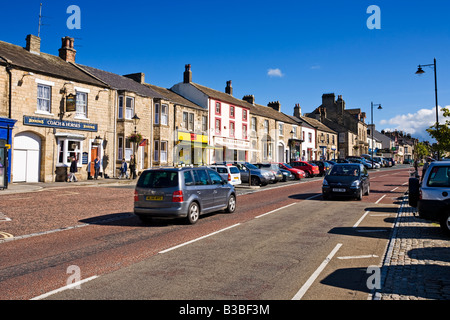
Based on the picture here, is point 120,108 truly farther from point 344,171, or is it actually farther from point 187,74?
point 344,171

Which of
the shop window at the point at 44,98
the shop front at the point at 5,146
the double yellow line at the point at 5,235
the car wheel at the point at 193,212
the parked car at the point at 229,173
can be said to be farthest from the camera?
the shop window at the point at 44,98

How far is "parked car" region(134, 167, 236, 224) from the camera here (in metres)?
9.75

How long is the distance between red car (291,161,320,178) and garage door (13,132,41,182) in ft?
72.6

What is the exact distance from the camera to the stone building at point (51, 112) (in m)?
20.7

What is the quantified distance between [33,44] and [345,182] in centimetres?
2323

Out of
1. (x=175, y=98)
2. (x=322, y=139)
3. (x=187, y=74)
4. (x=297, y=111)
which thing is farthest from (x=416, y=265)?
(x=322, y=139)

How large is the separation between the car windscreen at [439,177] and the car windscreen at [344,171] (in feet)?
25.1

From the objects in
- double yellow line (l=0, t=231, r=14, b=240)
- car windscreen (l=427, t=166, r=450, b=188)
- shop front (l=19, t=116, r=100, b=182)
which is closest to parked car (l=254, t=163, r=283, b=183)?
shop front (l=19, t=116, r=100, b=182)

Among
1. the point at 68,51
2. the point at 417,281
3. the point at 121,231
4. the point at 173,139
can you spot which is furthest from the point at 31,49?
the point at 417,281

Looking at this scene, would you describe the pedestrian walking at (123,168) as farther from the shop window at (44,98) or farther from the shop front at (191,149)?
the shop front at (191,149)

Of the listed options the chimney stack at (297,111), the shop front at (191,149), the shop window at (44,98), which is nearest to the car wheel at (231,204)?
the shop window at (44,98)

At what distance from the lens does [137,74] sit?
34.5 meters

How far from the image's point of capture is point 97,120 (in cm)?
2562
